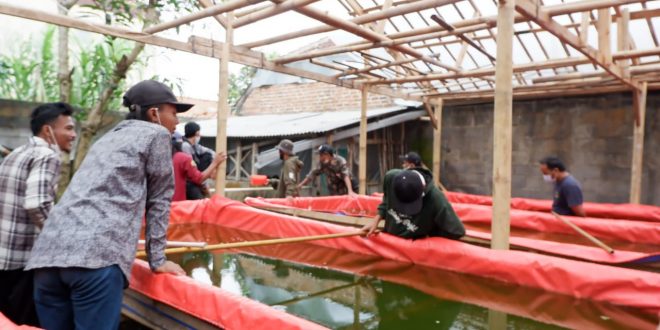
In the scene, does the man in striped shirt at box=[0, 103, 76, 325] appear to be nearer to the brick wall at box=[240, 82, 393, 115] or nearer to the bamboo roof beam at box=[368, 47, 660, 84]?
the bamboo roof beam at box=[368, 47, 660, 84]

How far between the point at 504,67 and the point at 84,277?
3.15m

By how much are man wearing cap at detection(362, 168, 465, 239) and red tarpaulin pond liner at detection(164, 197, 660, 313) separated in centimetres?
10

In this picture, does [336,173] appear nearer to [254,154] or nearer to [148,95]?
[254,154]

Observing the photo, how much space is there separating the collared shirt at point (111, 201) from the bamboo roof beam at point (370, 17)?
2.73 metres

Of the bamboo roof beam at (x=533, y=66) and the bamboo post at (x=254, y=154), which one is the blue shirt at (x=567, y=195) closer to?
the bamboo roof beam at (x=533, y=66)

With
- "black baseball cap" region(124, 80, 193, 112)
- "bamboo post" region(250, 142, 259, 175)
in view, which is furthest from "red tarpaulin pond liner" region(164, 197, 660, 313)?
"bamboo post" region(250, 142, 259, 175)

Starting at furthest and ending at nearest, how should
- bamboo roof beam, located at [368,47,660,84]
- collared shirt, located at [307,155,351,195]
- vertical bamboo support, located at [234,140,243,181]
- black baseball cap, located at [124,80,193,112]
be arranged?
vertical bamboo support, located at [234,140,243,181] < collared shirt, located at [307,155,351,195] < bamboo roof beam, located at [368,47,660,84] < black baseball cap, located at [124,80,193,112]

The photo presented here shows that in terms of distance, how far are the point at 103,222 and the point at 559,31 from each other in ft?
13.7

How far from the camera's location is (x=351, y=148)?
31.5 feet

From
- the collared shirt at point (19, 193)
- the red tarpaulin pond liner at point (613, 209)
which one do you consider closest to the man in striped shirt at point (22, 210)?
the collared shirt at point (19, 193)

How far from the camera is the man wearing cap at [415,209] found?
356 cm

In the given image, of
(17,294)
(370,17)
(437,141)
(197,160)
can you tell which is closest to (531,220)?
(370,17)

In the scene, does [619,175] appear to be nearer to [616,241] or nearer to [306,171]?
[616,241]

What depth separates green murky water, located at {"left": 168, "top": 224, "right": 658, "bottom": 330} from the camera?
2.88m
